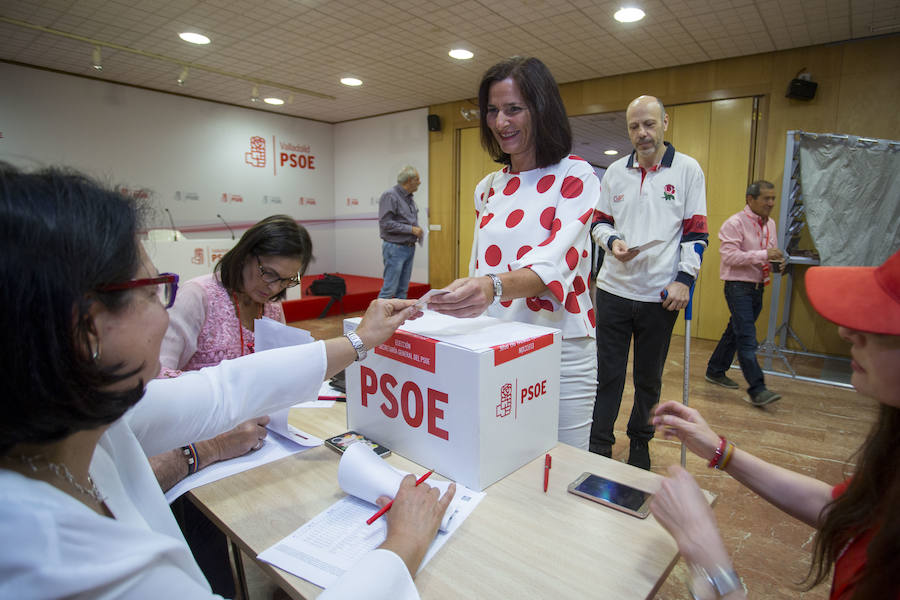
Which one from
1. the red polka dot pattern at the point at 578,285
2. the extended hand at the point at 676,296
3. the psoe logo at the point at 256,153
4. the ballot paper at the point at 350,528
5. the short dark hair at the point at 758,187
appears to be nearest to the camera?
the ballot paper at the point at 350,528

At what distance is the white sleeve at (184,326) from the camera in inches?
58.2

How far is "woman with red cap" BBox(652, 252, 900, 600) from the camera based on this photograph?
58cm

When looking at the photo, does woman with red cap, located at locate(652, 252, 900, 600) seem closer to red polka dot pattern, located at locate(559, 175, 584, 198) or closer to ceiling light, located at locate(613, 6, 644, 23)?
red polka dot pattern, located at locate(559, 175, 584, 198)

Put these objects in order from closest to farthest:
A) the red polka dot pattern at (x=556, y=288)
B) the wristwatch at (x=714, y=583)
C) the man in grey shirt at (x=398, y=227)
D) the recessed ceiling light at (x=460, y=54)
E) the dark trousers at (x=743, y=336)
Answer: the wristwatch at (x=714, y=583)
the red polka dot pattern at (x=556, y=288)
the dark trousers at (x=743, y=336)
the recessed ceiling light at (x=460, y=54)
the man in grey shirt at (x=398, y=227)

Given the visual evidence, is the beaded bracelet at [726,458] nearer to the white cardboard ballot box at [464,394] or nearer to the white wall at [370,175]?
the white cardboard ballot box at [464,394]

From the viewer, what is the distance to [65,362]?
19.6 inches

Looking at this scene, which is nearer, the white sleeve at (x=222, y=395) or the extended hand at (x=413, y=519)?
the extended hand at (x=413, y=519)

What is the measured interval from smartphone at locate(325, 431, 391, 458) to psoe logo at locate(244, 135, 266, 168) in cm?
768

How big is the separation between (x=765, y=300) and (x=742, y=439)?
2.82 metres

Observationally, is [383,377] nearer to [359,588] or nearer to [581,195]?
[359,588]

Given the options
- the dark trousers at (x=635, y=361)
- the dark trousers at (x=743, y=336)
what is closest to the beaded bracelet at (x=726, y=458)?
the dark trousers at (x=635, y=361)

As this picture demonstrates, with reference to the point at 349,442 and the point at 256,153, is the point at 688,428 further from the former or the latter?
the point at 256,153

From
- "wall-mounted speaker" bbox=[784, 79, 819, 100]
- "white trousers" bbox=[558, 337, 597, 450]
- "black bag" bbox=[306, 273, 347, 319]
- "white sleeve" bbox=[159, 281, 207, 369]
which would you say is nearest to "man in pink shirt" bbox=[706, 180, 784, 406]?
"wall-mounted speaker" bbox=[784, 79, 819, 100]

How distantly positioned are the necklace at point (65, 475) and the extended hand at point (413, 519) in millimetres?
392
